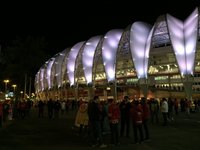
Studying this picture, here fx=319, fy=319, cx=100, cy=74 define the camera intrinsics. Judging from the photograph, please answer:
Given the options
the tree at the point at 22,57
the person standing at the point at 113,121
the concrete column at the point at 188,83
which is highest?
the tree at the point at 22,57

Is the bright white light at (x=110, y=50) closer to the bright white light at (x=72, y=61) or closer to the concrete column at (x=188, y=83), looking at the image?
the bright white light at (x=72, y=61)

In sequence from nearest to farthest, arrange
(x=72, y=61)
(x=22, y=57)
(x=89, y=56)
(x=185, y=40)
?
1. (x=22, y=57)
2. (x=185, y=40)
3. (x=89, y=56)
4. (x=72, y=61)

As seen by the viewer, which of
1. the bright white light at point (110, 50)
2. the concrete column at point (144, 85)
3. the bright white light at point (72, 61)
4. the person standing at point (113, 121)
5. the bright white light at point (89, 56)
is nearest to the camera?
the person standing at point (113, 121)


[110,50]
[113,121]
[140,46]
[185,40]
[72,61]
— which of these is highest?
[72,61]

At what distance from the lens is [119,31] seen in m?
70.9

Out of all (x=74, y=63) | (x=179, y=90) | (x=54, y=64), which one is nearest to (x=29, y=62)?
(x=179, y=90)

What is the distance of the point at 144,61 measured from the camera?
62.8 metres

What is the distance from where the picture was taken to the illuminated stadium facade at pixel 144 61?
5619cm

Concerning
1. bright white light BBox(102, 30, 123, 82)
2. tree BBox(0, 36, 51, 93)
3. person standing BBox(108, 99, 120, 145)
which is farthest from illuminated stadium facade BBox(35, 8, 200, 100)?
person standing BBox(108, 99, 120, 145)

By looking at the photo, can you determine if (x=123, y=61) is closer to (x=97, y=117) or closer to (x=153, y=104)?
(x=153, y=104)

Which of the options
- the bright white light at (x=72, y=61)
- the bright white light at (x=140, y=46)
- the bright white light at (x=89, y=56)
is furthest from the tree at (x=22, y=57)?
the bright white light at (x=72, y=61)

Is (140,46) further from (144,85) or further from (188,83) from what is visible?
(188,83)

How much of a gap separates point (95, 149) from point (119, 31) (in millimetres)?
61052

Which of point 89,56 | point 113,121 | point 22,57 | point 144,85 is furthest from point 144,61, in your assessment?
point 113,121
